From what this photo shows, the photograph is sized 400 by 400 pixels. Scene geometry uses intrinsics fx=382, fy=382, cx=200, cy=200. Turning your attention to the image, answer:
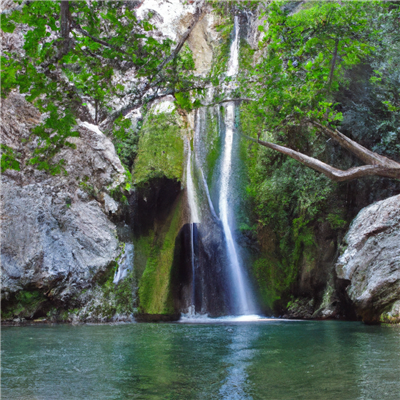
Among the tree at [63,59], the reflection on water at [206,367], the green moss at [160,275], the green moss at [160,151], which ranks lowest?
the reflection on water at [206,367]

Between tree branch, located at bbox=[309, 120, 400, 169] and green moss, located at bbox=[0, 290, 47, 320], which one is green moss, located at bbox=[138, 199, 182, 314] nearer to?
green moss, located at bbox=[0, 290, 47, 320]

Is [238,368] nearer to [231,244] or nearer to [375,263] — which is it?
[375,263]

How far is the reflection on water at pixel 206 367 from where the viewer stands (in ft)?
9.78

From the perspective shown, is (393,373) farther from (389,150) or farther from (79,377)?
(389,150)

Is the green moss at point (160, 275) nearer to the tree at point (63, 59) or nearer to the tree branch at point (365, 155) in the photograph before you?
the tree branch at point (365, 155)

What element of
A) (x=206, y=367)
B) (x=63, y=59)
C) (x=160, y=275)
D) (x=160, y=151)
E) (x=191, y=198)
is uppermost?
(x=160, y=151)

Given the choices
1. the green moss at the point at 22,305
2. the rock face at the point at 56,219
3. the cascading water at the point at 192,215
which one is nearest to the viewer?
the green moss at the point at 22,305

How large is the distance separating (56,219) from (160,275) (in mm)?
3701

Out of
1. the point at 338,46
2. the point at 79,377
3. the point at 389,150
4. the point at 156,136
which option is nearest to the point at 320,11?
the point at 338,46

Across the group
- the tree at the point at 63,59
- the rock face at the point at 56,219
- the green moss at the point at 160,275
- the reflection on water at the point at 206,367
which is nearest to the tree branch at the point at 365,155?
the reflection on water at the point at 206,367

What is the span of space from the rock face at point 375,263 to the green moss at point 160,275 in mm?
5585

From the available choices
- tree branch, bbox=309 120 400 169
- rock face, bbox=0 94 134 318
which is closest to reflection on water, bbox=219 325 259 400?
tree branch, bbox=309 120 400 169

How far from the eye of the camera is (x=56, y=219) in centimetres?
1122

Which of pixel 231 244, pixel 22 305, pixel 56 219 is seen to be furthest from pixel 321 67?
pixel 22 305
